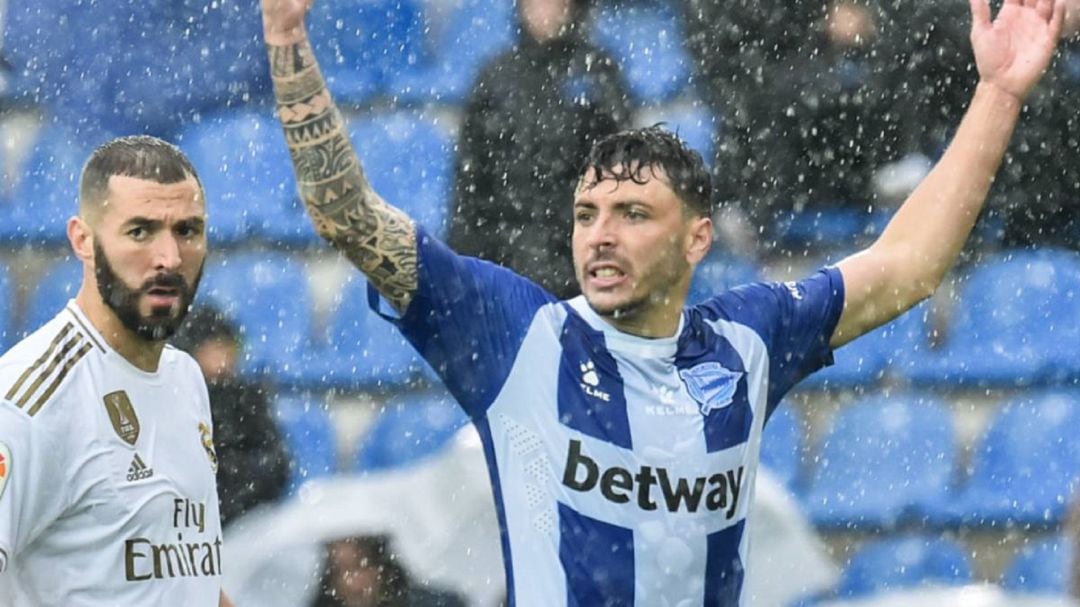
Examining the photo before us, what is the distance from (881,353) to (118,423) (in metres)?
3.48

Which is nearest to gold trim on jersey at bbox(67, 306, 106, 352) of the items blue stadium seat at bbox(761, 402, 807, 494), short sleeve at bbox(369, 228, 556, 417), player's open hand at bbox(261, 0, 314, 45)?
short sleeve at bbox(369, 228, 556, 417)

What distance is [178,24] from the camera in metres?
7.19

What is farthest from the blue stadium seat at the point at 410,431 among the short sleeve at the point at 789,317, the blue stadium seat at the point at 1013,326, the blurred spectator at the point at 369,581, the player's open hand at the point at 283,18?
the player's open hand at the point at 283,18

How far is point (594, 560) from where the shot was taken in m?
3.67

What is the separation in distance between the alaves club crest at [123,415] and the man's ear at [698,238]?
126 centimetres

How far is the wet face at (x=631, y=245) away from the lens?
152 inches

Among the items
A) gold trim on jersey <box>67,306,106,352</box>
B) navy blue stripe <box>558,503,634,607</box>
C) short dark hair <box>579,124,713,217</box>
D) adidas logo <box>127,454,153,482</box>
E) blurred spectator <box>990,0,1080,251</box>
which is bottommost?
navy blue stripe <box>558,503,634,607</box>

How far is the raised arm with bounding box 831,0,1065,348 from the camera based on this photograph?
4117 millimetres

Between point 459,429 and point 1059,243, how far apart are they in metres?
2.28

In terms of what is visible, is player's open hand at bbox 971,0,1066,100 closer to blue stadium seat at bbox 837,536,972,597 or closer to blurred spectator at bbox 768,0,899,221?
blurred spectator at bbox 768,0,899,221

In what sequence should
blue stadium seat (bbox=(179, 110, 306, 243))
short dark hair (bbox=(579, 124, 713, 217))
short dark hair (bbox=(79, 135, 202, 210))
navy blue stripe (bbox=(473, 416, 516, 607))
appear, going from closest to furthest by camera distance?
navy blue stripe (bbox=(473, 416, 516, 607)), short dark hair (bbox=(579, 124, 713, 217)), short dark hair (bbox=(79, 135, 202, 210)), blue stadium seat (bbox=(179, 110, 306, 243))

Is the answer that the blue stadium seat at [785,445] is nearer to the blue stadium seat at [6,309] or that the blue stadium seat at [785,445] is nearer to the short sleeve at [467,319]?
the blue stadium seat at [6,309]

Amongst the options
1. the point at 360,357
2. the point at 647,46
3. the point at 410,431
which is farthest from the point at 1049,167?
the point at 360,357

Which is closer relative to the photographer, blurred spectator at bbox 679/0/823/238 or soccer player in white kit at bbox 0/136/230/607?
soccer player in white kit at bbox 0/136/230/607
